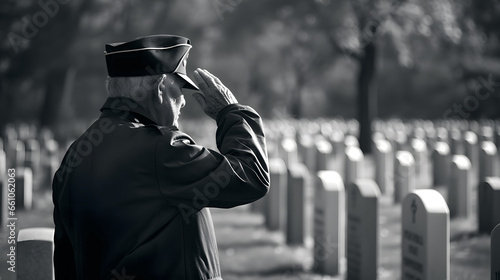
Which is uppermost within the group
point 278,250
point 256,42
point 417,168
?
point 256,42

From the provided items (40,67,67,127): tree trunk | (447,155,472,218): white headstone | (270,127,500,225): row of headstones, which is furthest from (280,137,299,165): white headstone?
(40,67,67,127): tree trunk

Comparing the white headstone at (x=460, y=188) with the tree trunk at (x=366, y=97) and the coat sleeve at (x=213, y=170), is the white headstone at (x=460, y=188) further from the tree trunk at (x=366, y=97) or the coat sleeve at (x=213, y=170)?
the tree trunk at (x=366, y=97)

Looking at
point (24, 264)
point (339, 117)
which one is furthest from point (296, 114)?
point (24, 264)

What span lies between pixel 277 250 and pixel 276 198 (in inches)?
53.7

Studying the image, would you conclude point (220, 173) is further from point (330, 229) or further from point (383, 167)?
point (383, 167)

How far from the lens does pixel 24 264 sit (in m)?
4.94

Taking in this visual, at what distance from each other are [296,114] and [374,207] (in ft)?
126

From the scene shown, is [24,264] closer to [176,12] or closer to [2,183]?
[2,183]

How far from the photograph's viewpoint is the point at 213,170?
2828mm

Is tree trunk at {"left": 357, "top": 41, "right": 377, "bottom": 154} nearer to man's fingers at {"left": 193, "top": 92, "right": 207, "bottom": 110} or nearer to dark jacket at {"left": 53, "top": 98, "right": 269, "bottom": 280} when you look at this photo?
man's fingers at {"left": 193, "top": 92, "right": 207, "bottom": 110}

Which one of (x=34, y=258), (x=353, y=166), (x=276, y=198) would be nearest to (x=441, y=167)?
(x=353, y=166)

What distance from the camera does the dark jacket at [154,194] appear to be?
2.83m

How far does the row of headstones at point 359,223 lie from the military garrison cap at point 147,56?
2805 millimetres

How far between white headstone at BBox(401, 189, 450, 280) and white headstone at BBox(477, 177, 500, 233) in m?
3.22
